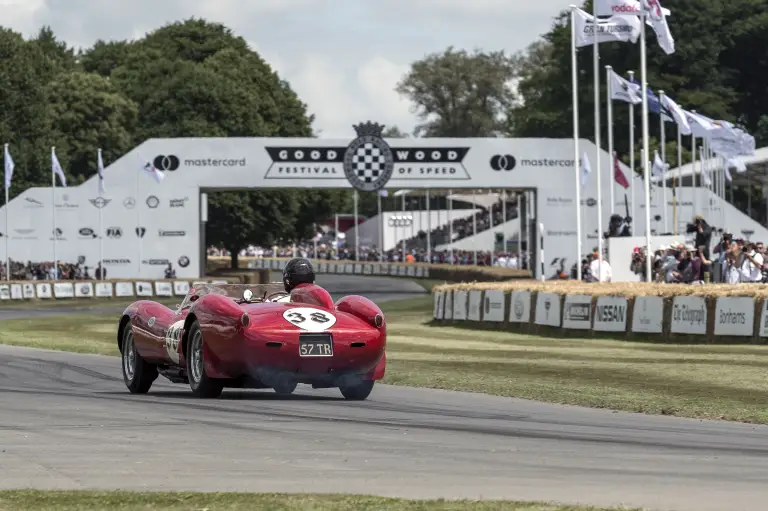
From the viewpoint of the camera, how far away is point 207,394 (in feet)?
49.2

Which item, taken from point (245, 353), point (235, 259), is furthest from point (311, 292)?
point (235, 259)

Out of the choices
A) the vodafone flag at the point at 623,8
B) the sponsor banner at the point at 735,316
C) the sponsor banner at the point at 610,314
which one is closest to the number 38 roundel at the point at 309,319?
the sponsor banner at the point at 735,316

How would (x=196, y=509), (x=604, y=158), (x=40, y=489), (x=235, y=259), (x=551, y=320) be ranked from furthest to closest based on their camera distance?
(x=235, y=259) < (x=604, y=158) < (x=551, y=320) < (x=40, y=489) < (x=196, y=509)

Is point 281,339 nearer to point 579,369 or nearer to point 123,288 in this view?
point 579,369

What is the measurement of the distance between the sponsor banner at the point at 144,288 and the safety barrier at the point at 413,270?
498 inches

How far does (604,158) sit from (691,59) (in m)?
41.7

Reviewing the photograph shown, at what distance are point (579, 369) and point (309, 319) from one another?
6760mm

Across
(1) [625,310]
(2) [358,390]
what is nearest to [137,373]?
(2) [358,390]

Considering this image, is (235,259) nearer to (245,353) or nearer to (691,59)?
(691,59)

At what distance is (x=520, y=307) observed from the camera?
33406 millimetres

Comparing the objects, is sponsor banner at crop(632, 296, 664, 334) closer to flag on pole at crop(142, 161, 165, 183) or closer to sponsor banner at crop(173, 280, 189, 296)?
flag on pole at crop(142, 161, 165, 183)

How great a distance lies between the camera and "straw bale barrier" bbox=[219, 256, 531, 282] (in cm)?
6241

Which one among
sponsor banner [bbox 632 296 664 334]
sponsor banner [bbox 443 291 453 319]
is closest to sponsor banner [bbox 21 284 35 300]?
sponsor banner [bbox 443 291 453 319]

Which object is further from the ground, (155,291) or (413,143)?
(413,143)
